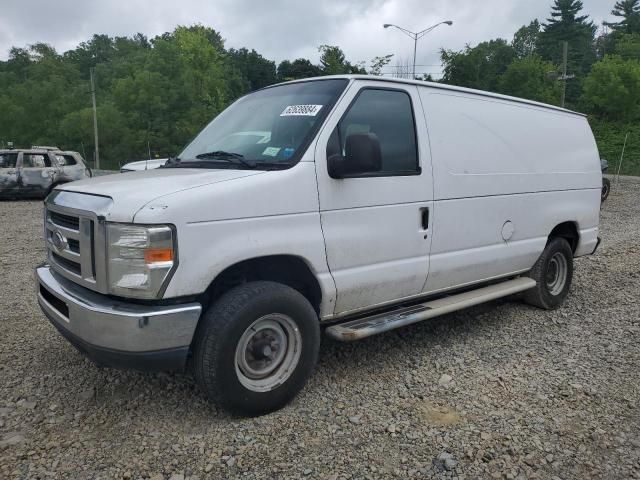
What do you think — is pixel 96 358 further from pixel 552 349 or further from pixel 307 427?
pixel 552 349

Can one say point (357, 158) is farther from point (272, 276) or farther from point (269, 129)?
point (272, 276)

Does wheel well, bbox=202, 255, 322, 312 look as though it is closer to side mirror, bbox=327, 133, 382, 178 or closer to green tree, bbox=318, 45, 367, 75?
side mirror, bbox=327, 133, 382, 178

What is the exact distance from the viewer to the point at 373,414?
11.2ft

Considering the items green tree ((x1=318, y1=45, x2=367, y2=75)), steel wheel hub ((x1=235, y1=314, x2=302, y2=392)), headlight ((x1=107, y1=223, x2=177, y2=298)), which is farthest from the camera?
green tree ((x1=318, y1=45, x2=367, y2=75))

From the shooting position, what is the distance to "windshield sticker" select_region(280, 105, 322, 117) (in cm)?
364

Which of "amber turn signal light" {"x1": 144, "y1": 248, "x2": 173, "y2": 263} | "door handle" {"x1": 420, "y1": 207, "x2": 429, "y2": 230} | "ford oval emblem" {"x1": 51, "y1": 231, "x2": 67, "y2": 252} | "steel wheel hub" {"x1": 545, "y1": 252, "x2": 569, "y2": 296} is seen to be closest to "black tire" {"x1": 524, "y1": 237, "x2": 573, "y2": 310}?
"steel wheel hub" {"x1": 545, "y1": 252, "x2": 569, "y2": 296}

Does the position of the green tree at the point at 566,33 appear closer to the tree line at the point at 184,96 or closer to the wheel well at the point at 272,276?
the tree line at the point at 184,96

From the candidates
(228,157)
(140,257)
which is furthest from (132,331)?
(228,157)

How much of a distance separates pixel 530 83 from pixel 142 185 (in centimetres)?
4741

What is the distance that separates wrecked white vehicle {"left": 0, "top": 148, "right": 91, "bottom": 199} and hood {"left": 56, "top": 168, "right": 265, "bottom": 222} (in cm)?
1532


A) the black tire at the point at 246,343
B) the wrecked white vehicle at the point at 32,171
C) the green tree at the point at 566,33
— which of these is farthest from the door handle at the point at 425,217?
the green tree at the point at 566,33

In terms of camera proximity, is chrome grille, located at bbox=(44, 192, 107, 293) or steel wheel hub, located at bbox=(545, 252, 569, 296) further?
steel wheel hub, located at bbox=(545, 252, 569, 296)

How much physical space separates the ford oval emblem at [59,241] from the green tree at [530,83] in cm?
4592

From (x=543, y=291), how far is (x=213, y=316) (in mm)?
3811
